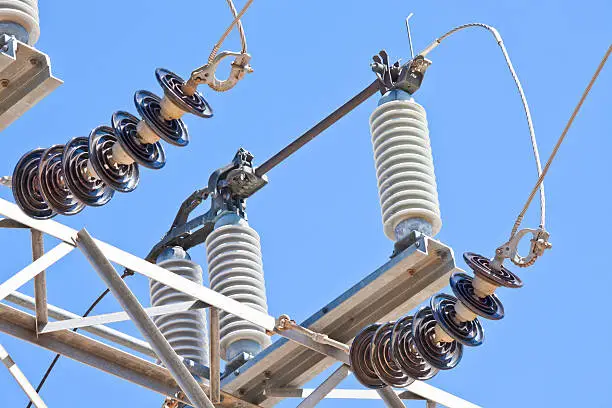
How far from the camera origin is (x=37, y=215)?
11.6m

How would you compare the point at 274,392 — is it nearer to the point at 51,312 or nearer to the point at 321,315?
the point at 321,315

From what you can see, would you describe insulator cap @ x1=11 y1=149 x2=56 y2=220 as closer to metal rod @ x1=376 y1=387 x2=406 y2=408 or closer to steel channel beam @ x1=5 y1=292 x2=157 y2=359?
steel channel beam @ x1=5 y1=292 x2=157 y2=359

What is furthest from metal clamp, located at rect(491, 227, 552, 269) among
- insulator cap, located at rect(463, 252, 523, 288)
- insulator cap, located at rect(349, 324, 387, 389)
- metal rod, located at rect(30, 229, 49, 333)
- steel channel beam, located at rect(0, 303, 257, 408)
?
metal rod, located at rect(30, 229, 49, 333)

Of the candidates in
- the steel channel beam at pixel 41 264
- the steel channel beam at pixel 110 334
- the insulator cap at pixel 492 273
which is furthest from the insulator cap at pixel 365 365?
the steel channel beam at pixel 41 264

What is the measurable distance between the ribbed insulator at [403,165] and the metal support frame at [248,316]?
0.48 meters

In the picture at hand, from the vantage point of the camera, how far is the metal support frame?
11969mm

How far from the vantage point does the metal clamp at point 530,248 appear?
36.9 ft

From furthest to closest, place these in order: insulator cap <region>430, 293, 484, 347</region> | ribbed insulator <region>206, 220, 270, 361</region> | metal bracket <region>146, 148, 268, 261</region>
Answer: metal bracket <region>146, 148, 268, 261</region>
ribbed insulator <region>206, 220, 270, 361</region>
insulator cap <region>430, 293, 484, 347</region>

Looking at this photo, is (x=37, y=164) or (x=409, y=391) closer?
(x=37, y=164)

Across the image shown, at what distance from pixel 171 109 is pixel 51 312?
97.6 inches

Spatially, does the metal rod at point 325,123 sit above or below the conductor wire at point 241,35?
above

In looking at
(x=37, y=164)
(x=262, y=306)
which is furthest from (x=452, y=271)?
(x=37, y=164)

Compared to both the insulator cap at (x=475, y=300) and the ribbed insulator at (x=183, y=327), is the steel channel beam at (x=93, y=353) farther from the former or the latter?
the insulator cap at (x=475, y=300)

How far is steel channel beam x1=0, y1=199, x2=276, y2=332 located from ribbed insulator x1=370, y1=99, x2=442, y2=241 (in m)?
1.11
